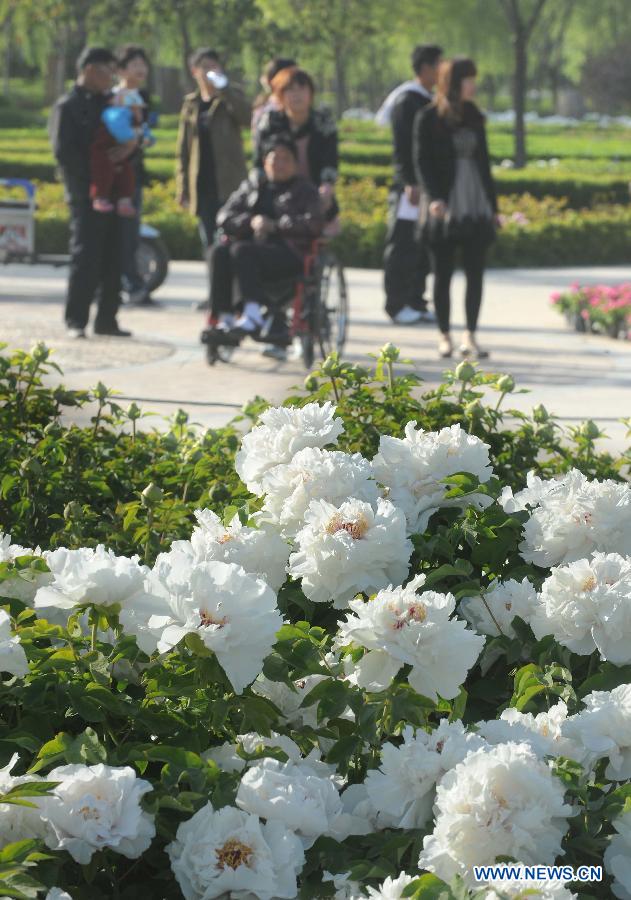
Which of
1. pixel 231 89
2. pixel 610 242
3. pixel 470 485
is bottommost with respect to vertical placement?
pixel 610 242

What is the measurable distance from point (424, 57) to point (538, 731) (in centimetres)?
889

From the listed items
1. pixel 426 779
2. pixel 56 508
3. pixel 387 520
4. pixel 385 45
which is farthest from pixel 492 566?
pixel 385 45

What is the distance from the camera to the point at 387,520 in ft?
7.62

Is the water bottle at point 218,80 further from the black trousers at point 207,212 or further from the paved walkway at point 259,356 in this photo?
the paved walkway at point 259,356

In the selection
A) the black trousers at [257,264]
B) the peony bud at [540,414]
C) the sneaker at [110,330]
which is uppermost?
the peony bud at [540,414]

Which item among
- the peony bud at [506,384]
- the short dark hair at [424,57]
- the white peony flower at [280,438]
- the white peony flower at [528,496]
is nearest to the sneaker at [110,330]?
the short dark hair at [424,57]

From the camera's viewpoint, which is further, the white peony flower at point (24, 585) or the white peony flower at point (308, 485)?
the white peony flower at point (308, 485)

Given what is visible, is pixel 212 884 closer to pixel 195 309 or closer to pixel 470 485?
pixel 470 485

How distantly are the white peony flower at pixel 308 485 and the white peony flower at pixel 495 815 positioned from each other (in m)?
0.79

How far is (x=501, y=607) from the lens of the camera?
240 cm

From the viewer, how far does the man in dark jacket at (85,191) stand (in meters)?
9.61

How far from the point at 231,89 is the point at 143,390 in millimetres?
2954

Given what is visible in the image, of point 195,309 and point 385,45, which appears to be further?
point 385,45

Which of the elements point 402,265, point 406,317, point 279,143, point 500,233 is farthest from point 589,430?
point 500,233
